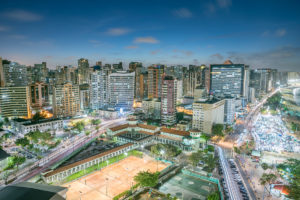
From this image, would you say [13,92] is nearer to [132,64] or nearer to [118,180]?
[118,180]

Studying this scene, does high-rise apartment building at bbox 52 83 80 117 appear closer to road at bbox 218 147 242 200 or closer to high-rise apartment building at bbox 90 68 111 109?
high-rise apartment building at bbox 90 68 111 109

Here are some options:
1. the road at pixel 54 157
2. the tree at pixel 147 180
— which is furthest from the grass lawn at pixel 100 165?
the tree at pixel 147 180

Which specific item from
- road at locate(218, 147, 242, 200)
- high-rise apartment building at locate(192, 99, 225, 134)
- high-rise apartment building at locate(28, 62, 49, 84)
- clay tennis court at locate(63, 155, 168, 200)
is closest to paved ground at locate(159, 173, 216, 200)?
road at locate(218, 147, 242, 200)

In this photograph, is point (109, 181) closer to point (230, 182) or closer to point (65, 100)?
point (230, 182)

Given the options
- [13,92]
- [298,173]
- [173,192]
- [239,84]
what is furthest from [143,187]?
[239,84]

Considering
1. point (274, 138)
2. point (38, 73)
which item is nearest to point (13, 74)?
point (38, 73)

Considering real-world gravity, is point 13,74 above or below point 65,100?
above

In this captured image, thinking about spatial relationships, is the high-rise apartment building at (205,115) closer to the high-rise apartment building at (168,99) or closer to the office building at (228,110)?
the high-rise apartment building at (168,99)
